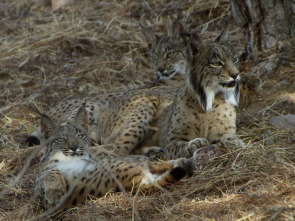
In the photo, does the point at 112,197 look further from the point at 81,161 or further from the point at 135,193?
the point at 81,161

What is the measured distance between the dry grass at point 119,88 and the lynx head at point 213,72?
0.50 metres

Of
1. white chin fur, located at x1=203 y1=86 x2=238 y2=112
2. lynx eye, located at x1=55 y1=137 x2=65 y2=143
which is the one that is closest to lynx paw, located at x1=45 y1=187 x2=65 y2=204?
lynx eye, located at x1=55 y1=137 x2=65 y2=143

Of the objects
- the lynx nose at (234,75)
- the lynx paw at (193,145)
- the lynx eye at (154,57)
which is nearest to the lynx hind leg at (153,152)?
the lynx paw at (193,145)

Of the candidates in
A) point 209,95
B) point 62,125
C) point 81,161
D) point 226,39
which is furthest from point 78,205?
point 226,39

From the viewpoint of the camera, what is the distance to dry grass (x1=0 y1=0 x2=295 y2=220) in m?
3.75

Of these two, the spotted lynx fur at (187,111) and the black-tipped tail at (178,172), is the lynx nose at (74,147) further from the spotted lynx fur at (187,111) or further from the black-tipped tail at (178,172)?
the black-tipped tail at (178,172)

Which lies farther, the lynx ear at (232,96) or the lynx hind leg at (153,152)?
the lynx hind leg at (153,152)

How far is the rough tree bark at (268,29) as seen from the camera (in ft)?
19.6

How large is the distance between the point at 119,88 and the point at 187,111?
2.47 m

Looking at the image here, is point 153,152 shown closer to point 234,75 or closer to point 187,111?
point 187,111

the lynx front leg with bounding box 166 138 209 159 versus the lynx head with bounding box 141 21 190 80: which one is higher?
the lynx head with bounding box 141 21 190 80

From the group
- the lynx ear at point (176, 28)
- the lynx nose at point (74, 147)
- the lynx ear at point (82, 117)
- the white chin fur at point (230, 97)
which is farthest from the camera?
the lynx ear at point (176, 28)

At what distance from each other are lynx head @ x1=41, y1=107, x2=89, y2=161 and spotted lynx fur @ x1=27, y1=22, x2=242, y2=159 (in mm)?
248

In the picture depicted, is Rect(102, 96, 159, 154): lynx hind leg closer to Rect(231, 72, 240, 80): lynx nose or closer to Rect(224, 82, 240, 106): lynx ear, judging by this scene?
Rect(224, 82, 240, 106): lynx ear
